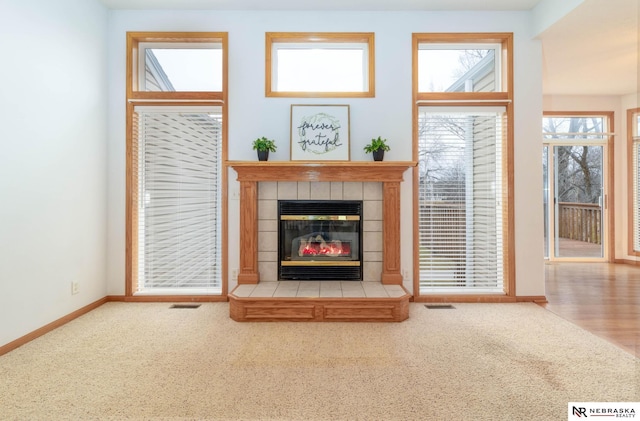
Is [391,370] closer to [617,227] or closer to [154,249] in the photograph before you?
[154,249]

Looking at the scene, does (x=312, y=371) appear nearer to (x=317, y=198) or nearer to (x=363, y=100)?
(x=317, y=198)

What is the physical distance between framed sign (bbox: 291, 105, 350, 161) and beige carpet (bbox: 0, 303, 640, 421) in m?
1.65

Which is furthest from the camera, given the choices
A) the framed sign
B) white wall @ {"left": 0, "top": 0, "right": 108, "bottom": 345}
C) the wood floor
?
the framed sign

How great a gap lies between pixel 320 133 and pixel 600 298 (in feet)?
11.3

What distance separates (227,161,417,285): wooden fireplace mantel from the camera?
3408 millimetres

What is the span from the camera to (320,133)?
3539 mm

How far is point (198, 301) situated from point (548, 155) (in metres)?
6.00

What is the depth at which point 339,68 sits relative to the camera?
12.1ft

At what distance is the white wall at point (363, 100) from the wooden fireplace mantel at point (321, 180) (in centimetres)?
17

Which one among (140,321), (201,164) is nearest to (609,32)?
(201,164)

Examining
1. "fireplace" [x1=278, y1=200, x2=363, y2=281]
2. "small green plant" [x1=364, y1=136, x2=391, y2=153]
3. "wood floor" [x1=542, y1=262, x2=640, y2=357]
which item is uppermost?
"small green plant" [x1=364, y1=136, x2=391, y2=153]

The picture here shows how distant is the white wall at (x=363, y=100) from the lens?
11.7 ft

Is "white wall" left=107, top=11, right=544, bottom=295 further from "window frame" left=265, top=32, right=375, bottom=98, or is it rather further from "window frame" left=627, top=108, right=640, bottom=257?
"window frame" left=627, top=108, right=640, bottom=257

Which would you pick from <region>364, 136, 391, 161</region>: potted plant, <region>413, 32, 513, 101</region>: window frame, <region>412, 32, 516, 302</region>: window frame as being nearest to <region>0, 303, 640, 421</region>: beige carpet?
<region>412, 32, 516, 302</region>: window frame
